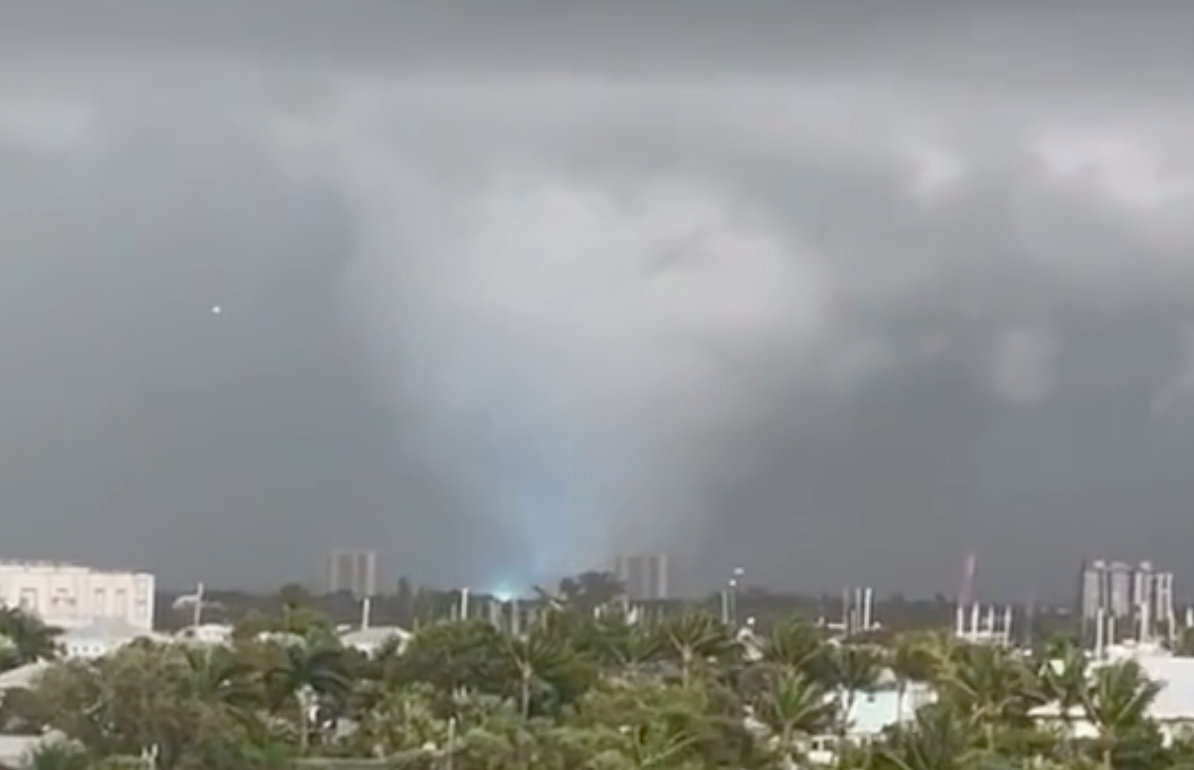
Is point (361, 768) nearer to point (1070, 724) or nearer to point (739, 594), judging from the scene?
point (1070, 724)

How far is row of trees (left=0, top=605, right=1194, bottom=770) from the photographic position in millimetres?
17766

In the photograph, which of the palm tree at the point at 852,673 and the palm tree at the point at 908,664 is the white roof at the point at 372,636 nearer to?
the palm tree at the point at 852,673

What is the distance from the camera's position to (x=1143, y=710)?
20.0 meters

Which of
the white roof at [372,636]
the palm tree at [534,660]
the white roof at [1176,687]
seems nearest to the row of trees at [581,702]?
the palm tree at [534,660]

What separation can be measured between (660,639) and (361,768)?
8.48m

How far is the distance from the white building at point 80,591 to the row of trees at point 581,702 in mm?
18745

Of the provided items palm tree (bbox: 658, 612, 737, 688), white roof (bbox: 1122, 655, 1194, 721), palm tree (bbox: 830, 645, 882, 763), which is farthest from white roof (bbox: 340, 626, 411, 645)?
white roof (bbox: 1122, 655, 1194, 721)

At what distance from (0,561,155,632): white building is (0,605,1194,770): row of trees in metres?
18.7

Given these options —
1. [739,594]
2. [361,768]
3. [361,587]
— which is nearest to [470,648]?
[361,768]

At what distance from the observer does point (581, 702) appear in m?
22.2

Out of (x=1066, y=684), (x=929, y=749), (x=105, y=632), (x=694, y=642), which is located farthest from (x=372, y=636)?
(x=929, y=749)

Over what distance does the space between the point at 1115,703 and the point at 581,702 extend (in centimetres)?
525

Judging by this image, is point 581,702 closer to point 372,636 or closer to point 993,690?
point 993,690

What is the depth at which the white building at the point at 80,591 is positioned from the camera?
1751 inches
